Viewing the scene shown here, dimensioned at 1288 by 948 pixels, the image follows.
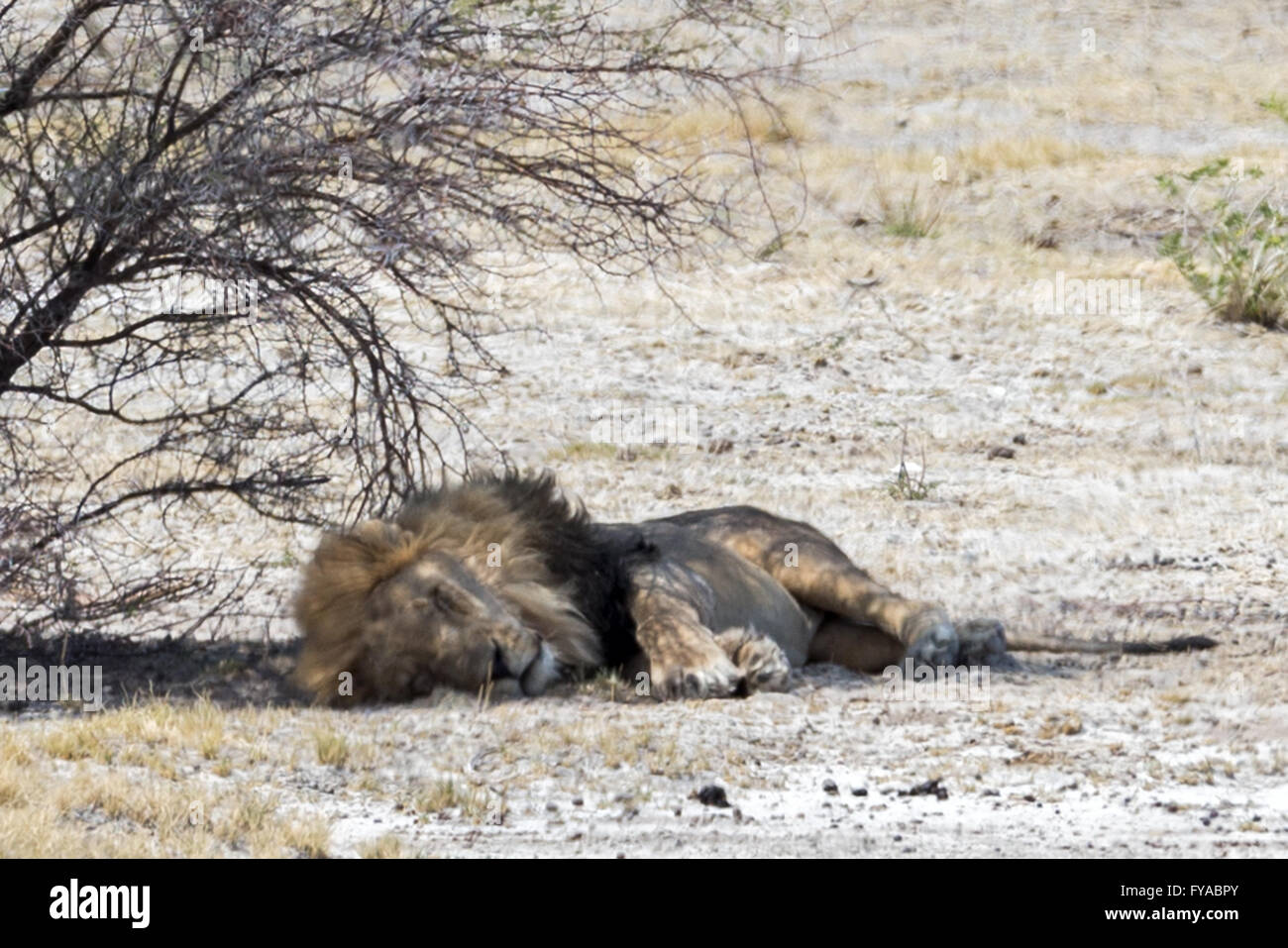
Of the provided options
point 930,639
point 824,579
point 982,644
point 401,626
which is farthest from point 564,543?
point 982,644

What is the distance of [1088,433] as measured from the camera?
14.0 meters

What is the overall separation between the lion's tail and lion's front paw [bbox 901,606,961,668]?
0.48 metres

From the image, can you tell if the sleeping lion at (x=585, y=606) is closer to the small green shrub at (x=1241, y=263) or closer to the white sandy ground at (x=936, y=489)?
the white sandy ground at (x=936, y=489)

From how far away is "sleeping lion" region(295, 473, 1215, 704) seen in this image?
736 centimetres

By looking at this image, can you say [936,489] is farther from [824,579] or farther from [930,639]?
[930,639]

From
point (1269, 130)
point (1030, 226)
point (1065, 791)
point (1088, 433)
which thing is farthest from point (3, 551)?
point (1269, 130)

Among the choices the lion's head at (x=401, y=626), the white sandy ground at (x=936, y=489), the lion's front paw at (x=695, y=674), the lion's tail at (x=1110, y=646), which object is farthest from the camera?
the lion's tail at (x=1110, y=646)

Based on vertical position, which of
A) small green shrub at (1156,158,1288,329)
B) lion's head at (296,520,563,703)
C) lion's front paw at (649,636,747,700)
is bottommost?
lion's front paw at (649,636,747,700)

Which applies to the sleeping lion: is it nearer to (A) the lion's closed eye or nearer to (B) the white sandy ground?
(A) the lion's closed eye

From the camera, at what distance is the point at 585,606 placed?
8.01m

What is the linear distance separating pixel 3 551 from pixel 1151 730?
474 centimetres

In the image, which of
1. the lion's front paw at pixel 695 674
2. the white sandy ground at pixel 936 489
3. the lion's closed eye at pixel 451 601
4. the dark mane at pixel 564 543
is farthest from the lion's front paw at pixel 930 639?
the lion's closed eye at pixel 451 601

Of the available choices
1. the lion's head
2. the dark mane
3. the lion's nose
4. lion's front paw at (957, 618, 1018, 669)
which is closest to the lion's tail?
lion's front paw at (957, 618, 1018, 669)

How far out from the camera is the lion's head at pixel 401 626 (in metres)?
7.32
